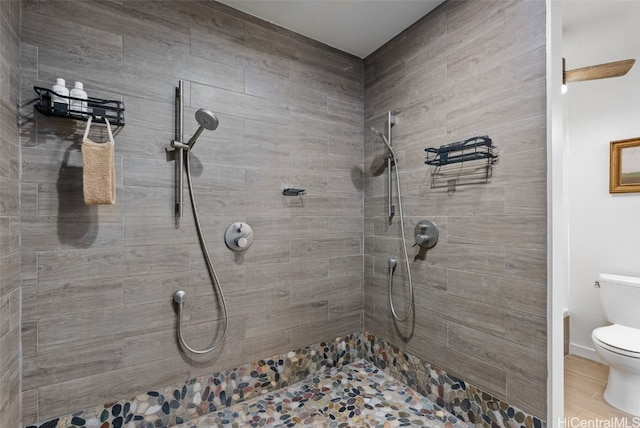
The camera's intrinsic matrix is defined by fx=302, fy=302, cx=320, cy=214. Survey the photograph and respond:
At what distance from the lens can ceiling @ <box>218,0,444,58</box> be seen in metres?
1.62

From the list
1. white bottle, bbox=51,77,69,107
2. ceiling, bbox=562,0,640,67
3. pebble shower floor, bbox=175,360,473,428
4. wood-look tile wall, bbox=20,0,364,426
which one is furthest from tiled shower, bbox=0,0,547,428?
ceiling, bbox=562,0,640,67

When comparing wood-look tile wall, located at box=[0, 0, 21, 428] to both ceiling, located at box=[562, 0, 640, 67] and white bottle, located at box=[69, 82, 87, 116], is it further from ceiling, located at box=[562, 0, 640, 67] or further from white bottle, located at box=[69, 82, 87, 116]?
ceiling, located at box=[562, 0, 640, 67]

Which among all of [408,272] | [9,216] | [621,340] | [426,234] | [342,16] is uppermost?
[342,16]

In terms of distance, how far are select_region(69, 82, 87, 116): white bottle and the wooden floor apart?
10.3ft

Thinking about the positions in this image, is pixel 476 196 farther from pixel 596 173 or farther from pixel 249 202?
pixel 596 173

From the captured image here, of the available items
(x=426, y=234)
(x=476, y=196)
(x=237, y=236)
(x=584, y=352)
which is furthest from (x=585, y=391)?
(x=237, y=236)

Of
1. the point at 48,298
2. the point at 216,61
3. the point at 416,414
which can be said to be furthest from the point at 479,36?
the point at 48,298

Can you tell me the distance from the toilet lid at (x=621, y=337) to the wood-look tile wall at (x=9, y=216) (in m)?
3.07

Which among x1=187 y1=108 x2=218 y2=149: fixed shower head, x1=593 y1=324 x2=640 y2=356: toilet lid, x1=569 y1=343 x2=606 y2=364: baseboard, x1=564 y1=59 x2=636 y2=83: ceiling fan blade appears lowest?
x1=569 y1=343 x2=606 y2=364: baseboard

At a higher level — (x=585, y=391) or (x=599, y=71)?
(x=599, y=71)

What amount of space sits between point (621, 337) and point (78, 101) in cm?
340

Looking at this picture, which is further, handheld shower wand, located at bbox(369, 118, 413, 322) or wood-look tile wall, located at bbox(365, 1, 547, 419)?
handheld shower wand, located at bbox(369, 118, 413, 322)

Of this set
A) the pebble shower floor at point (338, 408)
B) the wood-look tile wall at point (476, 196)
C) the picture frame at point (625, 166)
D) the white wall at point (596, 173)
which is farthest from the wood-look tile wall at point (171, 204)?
the picture frame at point (625, 166)

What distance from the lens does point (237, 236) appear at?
164cm
